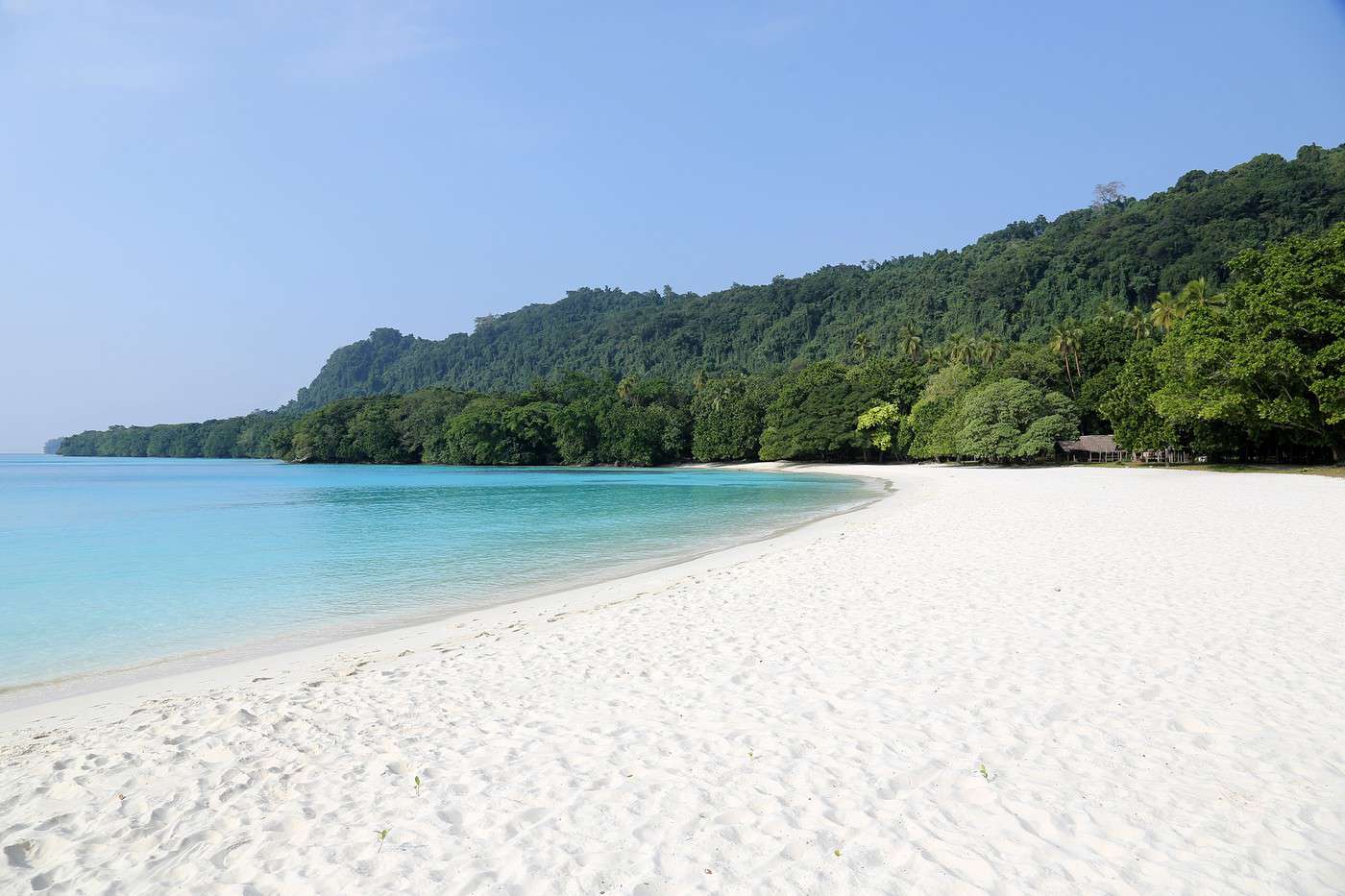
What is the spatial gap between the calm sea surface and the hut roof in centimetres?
2938

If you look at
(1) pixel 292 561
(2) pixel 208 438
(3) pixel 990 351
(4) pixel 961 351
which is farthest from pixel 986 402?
(2) pixel 208 438

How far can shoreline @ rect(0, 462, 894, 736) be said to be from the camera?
714 cm

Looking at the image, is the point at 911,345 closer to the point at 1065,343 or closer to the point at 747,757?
the point at 1065,343

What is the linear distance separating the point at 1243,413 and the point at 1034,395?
1935cm

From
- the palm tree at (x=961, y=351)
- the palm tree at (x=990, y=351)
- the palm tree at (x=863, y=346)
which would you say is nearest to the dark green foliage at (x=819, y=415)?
the palm tree at (x=961, y=351)

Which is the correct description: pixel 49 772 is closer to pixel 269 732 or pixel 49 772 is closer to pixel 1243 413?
pixel 269 732

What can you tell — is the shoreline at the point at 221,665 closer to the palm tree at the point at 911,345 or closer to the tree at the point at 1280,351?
the tree at the point at 1280,351

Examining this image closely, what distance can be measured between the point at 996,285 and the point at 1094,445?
222 feet

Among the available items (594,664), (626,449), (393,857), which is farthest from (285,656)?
(626,449)

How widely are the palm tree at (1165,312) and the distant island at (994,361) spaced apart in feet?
0.55

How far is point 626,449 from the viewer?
9081cm

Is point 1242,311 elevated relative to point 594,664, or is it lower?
elevated

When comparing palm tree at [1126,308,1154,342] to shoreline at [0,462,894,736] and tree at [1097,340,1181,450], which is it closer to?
tree at [1097,340,1181,450]

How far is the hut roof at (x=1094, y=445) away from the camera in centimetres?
5673
